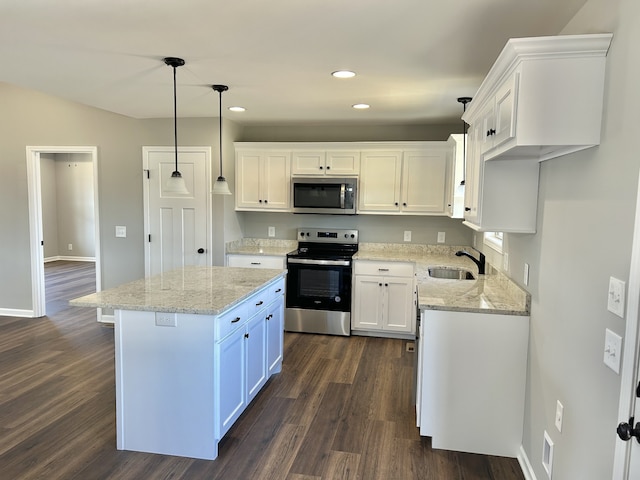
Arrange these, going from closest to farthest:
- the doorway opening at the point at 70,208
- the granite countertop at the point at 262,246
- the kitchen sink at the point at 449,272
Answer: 1. the kitchen sink at the point at 449,272
2. the granite countertop at the point at 262,246
3. the doorway opening at the point at 70,208

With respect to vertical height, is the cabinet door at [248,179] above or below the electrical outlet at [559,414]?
above

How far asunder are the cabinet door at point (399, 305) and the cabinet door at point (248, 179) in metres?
1.80

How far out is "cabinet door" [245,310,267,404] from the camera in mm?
2975

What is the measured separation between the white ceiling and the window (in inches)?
47.0

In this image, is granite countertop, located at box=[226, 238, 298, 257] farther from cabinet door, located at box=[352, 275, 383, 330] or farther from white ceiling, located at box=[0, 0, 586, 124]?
white ceiling, located at box=[0, 0, 586, 124]

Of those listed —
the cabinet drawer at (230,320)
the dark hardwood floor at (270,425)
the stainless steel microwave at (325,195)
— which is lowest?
the dark hardwood floor at (270,425)

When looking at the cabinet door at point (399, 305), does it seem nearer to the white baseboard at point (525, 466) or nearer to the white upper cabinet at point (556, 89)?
the white baseboard at point (525, 466)

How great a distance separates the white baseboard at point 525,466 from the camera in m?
2.33

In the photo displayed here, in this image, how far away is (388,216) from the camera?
5.20m

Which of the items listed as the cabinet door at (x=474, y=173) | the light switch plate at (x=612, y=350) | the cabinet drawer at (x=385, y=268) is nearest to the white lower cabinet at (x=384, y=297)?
the cabinet drawer at (x=385, y=268)

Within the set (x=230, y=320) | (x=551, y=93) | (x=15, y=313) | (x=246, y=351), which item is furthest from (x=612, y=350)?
(x=15, y=313)

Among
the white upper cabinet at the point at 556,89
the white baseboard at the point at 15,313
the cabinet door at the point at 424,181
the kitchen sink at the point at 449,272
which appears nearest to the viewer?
the white upper cabinet at the point at 556,89

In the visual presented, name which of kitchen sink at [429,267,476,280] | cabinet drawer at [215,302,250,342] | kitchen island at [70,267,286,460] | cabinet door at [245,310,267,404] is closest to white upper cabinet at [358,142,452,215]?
kitchen sink at [429,267,476,280]

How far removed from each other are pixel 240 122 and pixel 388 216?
6.77ft
